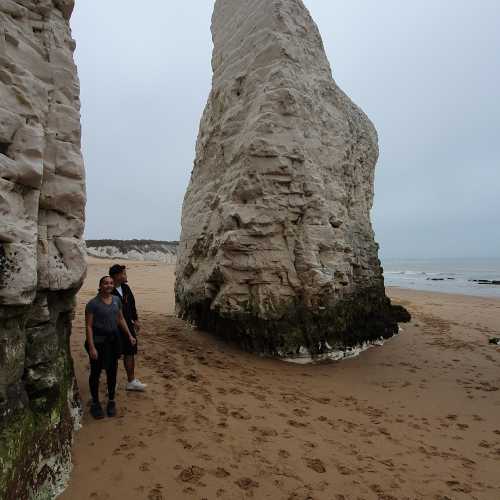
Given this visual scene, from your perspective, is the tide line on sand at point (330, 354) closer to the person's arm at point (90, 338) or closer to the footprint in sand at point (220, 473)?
the footprint in sand at point (220, 473)

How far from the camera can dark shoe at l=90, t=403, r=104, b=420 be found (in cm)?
360

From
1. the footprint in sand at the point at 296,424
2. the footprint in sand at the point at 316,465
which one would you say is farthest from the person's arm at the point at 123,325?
the footprint in sand at the point at 316,465

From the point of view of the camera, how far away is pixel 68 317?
3.43 metres

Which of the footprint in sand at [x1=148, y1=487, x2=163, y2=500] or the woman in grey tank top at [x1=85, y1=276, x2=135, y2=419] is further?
the woman in grey tank top at [x1=85, y1=276, x2=135, y2=419]

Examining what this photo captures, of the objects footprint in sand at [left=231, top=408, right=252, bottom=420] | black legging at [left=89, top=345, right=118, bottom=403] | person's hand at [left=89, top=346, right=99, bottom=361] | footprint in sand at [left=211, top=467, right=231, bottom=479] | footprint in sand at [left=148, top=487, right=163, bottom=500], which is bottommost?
footprint in sand at [left=211, top=467, right=231, bottom=479]

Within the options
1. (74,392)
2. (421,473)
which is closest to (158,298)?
(74,392)

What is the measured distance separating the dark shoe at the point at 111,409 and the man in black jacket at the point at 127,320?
558mm

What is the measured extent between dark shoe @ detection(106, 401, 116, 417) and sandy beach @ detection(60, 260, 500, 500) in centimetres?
7

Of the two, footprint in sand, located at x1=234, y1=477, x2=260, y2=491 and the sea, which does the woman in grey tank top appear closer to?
footprint in sand, located at x1=234, y1=477, x2=260, y2=491

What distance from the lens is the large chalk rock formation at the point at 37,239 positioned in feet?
7.73

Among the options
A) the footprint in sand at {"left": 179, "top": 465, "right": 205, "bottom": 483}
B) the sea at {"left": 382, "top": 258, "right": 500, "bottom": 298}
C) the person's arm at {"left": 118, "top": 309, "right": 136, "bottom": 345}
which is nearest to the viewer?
the footprint in sand at {"left": 179, "top": 465, "right": 205, "bottom": 483}

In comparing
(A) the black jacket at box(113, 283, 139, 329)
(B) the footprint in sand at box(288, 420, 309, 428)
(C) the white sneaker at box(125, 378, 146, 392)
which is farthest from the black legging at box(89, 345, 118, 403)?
(B) the footprint in sand at box(288, 420, 309, 428)

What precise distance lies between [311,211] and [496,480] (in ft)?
15.9

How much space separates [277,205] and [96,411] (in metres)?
4.54
